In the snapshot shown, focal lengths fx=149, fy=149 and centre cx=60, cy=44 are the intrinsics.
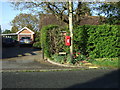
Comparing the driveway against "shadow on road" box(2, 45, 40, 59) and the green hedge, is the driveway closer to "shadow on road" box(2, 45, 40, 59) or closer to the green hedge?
"shadow on road" box(2, 45, 40, 59)

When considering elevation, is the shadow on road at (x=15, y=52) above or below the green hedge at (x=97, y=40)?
below

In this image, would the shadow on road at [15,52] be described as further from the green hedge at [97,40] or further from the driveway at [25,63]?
the green hedge at [97,40]

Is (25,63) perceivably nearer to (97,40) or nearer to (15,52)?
(97,40)

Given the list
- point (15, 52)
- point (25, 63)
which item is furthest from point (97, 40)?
point (15, 52)

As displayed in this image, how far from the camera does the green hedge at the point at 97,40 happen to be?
10594 millimetres

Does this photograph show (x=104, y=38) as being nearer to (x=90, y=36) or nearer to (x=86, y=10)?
(x=90, y=36)

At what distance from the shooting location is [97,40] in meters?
10.7

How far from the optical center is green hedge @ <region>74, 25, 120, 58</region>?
34.8 ft

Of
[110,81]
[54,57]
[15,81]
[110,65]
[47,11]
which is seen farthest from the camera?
[47,11]

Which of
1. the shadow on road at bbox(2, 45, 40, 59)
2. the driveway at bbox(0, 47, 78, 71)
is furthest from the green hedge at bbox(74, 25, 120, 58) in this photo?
the shadow on road at bbox(2, 45, 40, 59)

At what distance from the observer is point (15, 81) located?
5.70 metres

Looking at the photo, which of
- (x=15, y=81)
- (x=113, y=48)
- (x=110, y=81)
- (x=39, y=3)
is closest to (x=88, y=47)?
(x=113, y=48)

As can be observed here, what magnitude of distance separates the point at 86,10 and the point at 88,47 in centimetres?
369

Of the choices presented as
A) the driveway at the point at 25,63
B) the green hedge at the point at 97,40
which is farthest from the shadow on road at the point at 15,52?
the green hedge at the point at 97,40
